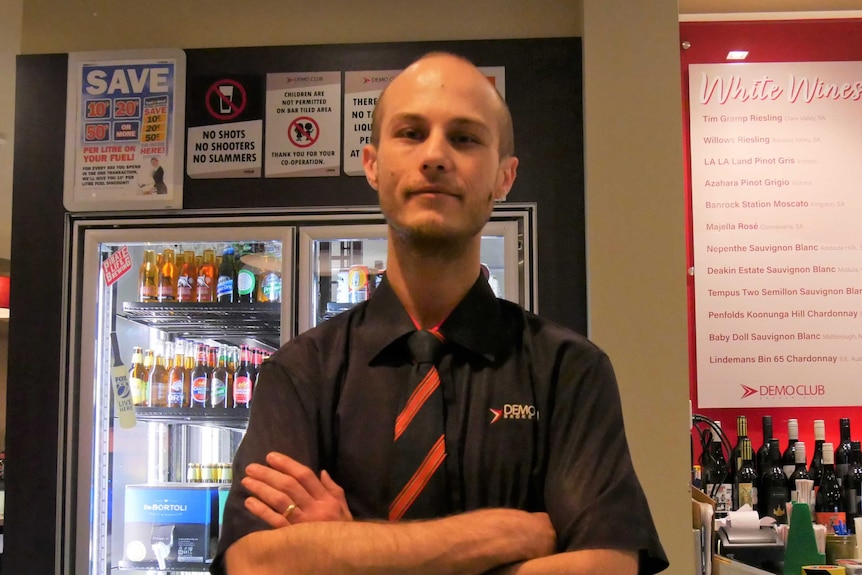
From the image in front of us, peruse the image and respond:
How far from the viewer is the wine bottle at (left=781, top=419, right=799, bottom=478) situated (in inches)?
154

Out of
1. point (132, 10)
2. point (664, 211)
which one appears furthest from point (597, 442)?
point (132, 10)

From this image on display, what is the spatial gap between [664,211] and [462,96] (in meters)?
1.86

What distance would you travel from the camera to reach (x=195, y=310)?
3.44m

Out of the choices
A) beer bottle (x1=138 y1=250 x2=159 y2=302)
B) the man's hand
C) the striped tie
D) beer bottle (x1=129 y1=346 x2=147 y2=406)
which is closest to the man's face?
the striped tie

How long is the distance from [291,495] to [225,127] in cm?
233

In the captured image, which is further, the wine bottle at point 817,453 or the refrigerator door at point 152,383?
the wine bottle at point 817,453

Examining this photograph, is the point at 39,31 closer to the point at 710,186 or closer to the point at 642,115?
the point at 642,115

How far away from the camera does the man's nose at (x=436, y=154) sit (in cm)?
132

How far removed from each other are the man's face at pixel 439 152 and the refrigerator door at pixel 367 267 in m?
1.78

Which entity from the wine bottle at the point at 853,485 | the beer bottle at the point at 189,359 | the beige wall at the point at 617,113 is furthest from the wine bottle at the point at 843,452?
the beer bottle at the point at 189,359

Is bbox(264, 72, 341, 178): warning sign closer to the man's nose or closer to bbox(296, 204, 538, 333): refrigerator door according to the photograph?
bbox(296, 204, 538, 333): refrigerator door

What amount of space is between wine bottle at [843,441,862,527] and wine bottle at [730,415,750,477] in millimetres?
483

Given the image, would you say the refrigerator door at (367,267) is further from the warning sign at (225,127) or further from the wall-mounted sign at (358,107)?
the warning sign at (225,127)

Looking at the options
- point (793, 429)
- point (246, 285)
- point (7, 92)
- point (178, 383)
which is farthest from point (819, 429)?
point (7, 92)
